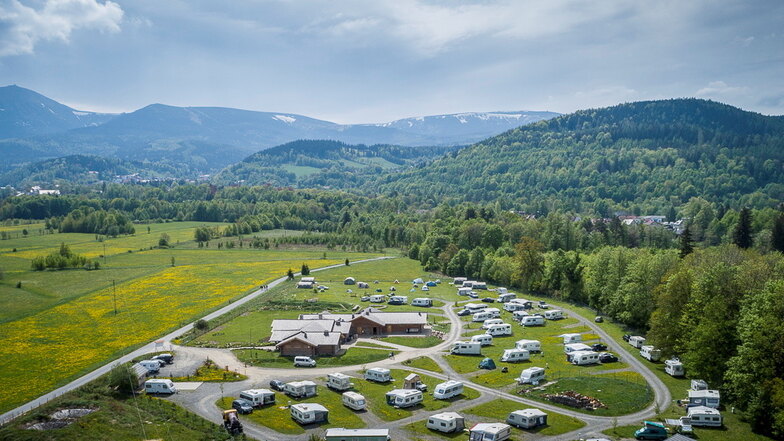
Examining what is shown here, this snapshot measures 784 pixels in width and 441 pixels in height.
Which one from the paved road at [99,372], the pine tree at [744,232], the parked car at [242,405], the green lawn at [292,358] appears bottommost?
the green lawn at [292,358]

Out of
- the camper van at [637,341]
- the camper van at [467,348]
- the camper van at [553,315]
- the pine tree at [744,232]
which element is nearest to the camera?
the camper van at [467,348]

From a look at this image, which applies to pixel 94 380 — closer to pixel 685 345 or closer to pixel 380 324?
pixel 380 324

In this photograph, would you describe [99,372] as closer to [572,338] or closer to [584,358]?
[584,358]

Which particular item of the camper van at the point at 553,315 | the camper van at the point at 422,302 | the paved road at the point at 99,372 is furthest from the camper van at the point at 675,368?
the paved road at the point at 99,372

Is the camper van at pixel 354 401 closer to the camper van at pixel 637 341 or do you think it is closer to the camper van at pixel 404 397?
the camper van at pixel 404 397

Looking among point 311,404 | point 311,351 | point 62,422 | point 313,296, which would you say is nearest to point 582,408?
point 311,404
